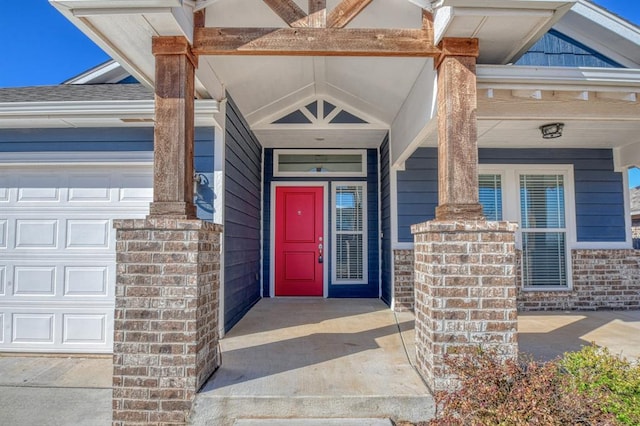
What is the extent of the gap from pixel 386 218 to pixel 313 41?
3.60m

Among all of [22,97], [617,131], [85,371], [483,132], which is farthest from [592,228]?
[22,97]

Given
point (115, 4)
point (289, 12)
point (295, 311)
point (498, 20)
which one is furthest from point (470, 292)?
point (295, 311)

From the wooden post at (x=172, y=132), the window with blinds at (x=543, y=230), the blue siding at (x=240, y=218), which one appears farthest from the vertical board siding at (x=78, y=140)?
the window with blinds at (x=543, y=230)

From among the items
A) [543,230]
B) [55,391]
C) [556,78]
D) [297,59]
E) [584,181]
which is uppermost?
[297,59]

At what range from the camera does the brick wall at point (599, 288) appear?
5.78m

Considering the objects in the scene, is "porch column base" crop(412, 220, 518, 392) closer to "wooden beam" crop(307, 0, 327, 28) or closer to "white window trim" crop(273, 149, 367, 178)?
"wooden beam" crop(307, 0, 327, 28)

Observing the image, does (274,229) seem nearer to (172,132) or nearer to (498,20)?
(172,132)

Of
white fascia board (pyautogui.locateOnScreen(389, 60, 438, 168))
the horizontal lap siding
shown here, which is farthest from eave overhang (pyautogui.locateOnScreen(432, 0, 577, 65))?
the horizontal lap siding

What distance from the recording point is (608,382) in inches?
95.0

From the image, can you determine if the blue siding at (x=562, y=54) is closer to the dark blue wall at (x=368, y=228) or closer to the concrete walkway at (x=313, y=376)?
the dark blue wall at (x=368, y=228)

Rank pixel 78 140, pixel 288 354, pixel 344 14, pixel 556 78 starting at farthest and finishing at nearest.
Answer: pixel 78 140 < pixel 288 354 < pixel 556 78 < pixel 344 14

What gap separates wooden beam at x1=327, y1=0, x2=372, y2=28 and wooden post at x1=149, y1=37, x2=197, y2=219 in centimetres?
108

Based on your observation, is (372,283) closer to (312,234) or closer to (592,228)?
(312,234)

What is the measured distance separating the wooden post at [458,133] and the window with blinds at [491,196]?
342 centimetres
